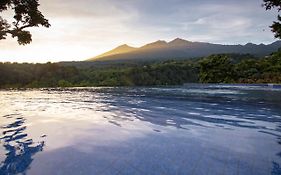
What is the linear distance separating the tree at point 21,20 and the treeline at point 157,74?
24272mm

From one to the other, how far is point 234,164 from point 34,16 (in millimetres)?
10187

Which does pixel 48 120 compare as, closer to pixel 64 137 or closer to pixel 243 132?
pixel 64 137

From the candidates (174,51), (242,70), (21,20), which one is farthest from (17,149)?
(174,51)

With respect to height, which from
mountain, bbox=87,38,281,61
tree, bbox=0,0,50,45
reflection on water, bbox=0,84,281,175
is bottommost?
reflection on water, bbox=0,84,281,175

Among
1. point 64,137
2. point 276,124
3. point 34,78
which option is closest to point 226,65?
point 34,78

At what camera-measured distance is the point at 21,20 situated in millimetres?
11570

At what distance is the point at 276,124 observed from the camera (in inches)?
285

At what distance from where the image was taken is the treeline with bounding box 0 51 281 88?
32.7 meters

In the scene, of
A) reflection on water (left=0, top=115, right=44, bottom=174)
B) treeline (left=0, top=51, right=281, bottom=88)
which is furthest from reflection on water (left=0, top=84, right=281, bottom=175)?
treeline (left=0, top=51, right=281, bottom=88)

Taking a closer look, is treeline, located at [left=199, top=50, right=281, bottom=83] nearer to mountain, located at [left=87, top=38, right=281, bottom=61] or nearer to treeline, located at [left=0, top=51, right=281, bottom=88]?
treeline, located at [left=0, top=51, right=281, bottom=88]

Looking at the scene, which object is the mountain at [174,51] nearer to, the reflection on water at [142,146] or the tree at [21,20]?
the tree at [21,20]

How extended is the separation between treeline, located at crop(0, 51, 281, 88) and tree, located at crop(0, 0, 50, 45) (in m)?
24.3

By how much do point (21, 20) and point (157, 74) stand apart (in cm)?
3593

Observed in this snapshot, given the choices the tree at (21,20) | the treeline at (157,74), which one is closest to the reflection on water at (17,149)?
the tree at (21,20)
